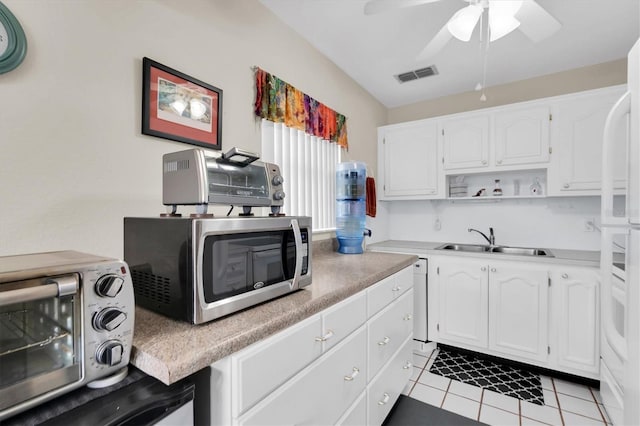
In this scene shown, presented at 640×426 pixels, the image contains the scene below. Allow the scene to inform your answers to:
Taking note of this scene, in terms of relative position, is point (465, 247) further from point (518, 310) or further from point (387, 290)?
point (387, 290)

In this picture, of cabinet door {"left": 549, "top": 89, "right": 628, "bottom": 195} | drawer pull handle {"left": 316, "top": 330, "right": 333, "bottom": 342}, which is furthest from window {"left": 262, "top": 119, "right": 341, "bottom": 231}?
cabinet door {"left": 549, "top": 89, "right": 628, "bottom": 195}

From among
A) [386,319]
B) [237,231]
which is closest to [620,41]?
[386,319]

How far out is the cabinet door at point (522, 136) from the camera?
8.04 ft

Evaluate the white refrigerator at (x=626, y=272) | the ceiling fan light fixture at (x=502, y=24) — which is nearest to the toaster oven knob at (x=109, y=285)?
the white refrigerator at (x=626, y=272)

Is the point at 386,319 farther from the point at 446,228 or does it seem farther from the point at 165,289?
the point at 446,228

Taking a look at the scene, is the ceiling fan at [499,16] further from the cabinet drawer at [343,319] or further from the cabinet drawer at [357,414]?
the cabinet drawer at [357,414]

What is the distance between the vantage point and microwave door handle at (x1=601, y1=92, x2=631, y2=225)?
1315 mm

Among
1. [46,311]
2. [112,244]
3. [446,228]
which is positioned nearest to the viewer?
[46,311]

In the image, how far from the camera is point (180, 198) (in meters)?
0.98

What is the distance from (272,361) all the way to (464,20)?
175 cm

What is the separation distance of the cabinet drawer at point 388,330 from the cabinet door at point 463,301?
72cm

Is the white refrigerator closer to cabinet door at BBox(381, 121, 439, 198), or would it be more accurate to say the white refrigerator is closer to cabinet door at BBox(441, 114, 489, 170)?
cabinet door at BBox(441, 114, 489, 170)

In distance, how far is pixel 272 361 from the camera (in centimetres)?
87

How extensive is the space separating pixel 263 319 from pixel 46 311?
50 cm
